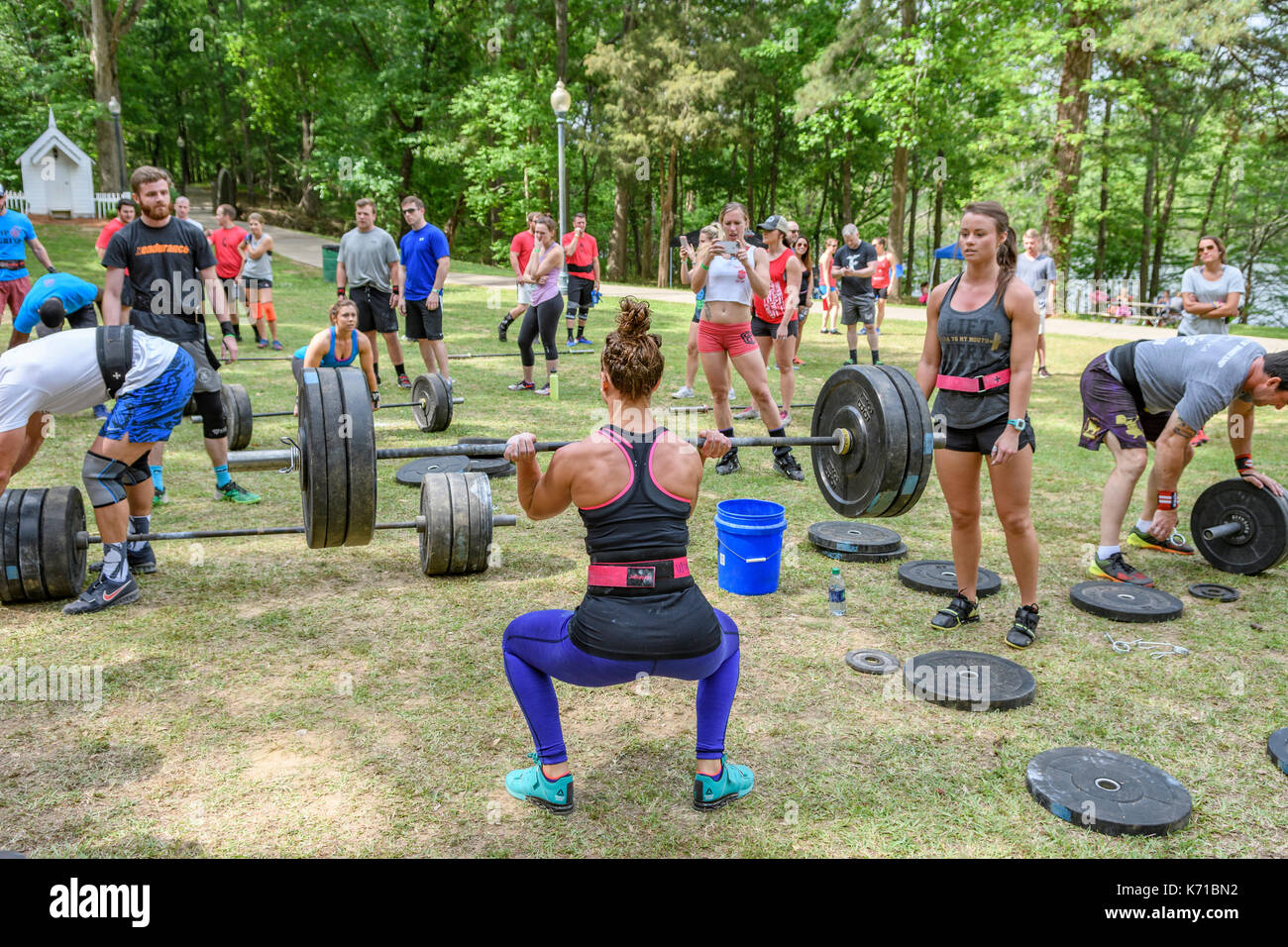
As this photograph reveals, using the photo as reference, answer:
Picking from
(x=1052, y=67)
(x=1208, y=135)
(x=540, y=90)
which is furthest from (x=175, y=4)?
(x=1208, y=135)

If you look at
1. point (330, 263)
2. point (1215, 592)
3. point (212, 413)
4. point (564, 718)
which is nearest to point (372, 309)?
point (212, 413)

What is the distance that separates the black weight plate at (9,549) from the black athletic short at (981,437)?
15.0 ft

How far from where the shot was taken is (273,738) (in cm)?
342

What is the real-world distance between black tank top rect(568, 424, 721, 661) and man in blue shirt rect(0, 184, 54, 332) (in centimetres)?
936

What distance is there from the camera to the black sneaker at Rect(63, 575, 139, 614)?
14.7 ft

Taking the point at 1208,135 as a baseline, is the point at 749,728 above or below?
below

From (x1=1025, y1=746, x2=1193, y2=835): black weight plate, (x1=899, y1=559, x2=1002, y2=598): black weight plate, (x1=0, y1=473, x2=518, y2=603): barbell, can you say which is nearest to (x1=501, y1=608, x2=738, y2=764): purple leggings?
(x1=1025, y1=746, x2=1193, y2=835): black weight plate

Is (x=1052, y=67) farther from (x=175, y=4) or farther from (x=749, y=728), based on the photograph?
(x=175, y=4)

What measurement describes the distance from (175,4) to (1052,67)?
113 feet

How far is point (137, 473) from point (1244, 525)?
641 cm

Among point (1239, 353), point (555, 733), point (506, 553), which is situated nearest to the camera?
point (555, 733)

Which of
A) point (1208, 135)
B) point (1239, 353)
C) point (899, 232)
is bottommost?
point (1239, 353)

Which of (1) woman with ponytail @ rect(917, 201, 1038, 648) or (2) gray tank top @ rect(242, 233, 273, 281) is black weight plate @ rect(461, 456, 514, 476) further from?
(2) gray tank top @ rect(242, 233, 273, 281)

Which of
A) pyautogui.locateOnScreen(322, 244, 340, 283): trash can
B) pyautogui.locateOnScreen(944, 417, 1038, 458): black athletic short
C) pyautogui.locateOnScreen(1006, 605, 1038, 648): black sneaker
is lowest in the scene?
pyautogui.locateOnScreen(1006, 605, 1038, 648): black sneaker
